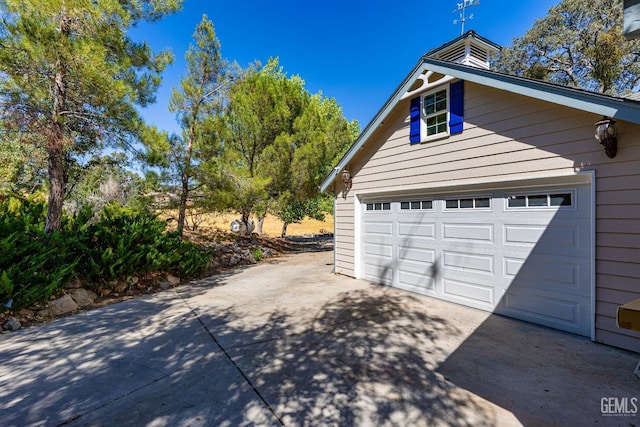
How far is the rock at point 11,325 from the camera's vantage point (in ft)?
13.8

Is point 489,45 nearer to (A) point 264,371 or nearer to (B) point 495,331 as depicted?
(B) point 495,331

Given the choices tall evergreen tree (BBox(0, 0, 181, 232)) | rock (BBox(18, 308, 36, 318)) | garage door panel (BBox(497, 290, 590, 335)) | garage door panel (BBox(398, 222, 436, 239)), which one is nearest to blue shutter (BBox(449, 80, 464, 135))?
garage door panel (BBox(398, 222, 436, 239))

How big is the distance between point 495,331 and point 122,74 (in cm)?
802

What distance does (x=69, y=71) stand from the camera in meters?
5.10

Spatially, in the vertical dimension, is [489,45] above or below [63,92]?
above

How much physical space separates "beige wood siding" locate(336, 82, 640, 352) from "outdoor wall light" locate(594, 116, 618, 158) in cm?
7

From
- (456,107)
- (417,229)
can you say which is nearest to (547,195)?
(456,107)

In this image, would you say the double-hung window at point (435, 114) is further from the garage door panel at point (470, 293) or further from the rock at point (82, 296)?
the rock at point (82, 296)

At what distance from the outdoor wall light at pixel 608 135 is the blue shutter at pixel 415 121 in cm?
274

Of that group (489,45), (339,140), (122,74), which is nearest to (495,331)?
(489,45)

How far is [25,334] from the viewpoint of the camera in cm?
404

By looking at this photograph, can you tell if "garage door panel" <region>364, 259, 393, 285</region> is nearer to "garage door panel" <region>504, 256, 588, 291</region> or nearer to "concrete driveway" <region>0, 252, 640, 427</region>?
"concrete driveway" <region>0, 252, 640, 427</region>

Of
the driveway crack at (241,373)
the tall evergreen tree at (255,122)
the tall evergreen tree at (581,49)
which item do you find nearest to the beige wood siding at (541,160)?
the driveway crack at (241,373)

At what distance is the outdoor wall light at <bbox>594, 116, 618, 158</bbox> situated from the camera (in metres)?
3.39
